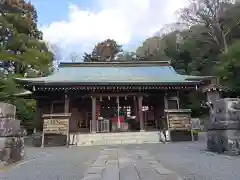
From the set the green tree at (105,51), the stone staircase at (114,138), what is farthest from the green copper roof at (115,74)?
the green tree at (105,51)

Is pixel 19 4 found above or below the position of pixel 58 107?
above

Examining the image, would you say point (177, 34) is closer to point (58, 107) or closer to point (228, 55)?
point (228, 55)

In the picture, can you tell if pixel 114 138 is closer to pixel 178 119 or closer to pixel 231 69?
pixel 178 119

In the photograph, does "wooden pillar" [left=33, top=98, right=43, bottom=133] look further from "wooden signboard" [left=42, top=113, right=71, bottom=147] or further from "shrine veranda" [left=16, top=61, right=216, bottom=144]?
"wooden signboard" [left=42, top=113, right=71, bottom=147]

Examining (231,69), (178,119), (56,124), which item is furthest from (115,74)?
(231,69)

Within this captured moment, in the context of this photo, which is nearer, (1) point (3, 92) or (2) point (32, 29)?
(1) point (3, 92)

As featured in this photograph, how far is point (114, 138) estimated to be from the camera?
14664 mm

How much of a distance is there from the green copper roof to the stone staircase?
2925mm

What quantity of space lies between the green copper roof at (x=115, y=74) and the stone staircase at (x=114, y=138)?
2925 mm

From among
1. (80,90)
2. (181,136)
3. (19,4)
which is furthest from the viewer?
(19,4)

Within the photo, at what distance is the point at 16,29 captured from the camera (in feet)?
75.6

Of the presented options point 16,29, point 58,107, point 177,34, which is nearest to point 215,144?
point 58,107

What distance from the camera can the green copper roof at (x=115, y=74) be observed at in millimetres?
15727

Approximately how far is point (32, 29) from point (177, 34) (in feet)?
61.4
